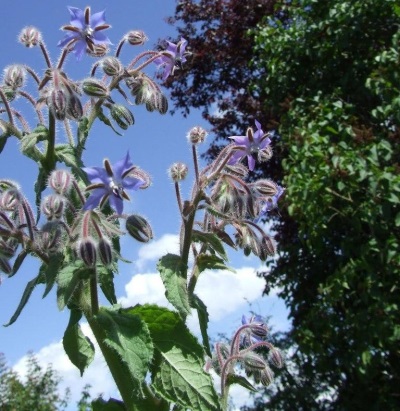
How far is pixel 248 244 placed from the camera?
50.5 inches

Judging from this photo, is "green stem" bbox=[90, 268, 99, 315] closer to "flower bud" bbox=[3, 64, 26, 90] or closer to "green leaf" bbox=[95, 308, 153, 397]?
"green leaf" bbox=[95, 308, 153, 397]

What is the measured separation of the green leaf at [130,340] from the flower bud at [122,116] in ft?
1.30

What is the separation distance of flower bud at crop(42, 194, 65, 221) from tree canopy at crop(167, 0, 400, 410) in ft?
8.21

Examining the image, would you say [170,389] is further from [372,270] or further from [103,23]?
[372,270]

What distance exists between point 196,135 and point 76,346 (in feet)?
1.50

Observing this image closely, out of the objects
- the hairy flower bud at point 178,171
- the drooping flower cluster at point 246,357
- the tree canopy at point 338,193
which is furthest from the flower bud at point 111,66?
the tree canopy at point 338,193

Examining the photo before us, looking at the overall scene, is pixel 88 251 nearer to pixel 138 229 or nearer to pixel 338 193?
pixel 138 229

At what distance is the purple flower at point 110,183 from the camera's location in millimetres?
1081

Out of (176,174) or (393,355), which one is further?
(393,355)

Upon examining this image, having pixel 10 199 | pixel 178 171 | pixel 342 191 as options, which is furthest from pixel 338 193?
pixel 10 199

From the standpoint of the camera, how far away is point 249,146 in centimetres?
133

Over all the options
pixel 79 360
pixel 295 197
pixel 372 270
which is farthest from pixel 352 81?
pixel 79 360

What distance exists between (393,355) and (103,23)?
318cm

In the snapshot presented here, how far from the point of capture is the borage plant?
1.09 m
